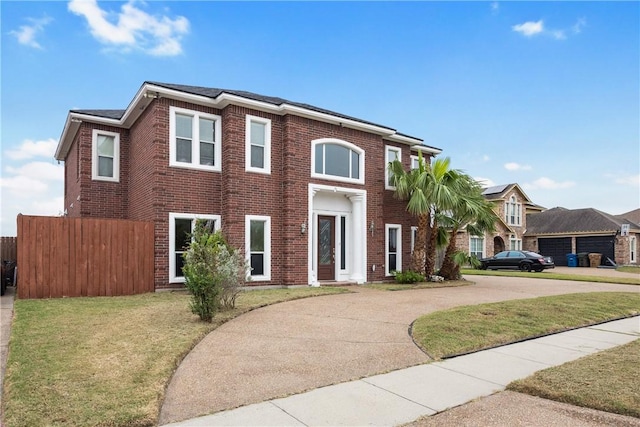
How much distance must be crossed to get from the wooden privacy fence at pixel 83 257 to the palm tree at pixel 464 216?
35.3 ft

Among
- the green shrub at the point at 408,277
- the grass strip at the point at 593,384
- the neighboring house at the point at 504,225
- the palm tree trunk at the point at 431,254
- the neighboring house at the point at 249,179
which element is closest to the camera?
the grass strip at the point at 593,384

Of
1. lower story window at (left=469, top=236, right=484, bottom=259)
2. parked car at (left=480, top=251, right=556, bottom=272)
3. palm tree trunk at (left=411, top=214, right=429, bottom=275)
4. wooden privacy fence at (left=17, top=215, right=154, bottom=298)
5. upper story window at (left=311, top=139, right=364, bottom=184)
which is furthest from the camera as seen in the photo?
lower story window at (left=469, top=236, right=484, bottom=259)

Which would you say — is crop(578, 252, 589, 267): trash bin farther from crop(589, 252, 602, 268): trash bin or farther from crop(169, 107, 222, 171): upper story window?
crop(169, 107, 222, 171): upper story window

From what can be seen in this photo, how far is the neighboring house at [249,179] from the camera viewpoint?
39.9ft

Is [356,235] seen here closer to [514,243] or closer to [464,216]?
[464,216]

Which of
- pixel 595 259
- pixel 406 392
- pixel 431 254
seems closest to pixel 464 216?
pixel 431 254

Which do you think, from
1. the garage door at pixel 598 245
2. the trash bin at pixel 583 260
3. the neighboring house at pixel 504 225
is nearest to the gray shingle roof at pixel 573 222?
the garage door at pixel 598 245

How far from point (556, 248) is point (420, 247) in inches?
1057

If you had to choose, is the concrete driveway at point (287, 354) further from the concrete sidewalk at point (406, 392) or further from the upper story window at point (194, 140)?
the upper story window at point (194, 140)

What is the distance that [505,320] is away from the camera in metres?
7.90

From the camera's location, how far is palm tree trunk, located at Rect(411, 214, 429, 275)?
1580 cm

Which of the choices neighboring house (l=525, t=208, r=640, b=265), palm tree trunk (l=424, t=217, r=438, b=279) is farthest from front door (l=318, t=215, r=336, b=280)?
neighboring house (l=525, t=208, r=640, b=265)

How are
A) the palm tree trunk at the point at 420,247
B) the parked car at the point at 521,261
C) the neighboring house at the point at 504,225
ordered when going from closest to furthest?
the palm tree trunk at the point at 420,247, the parked car at the point at 521,261, the neighboring house at the point at 504,225

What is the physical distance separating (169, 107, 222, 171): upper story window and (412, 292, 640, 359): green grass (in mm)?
8051
